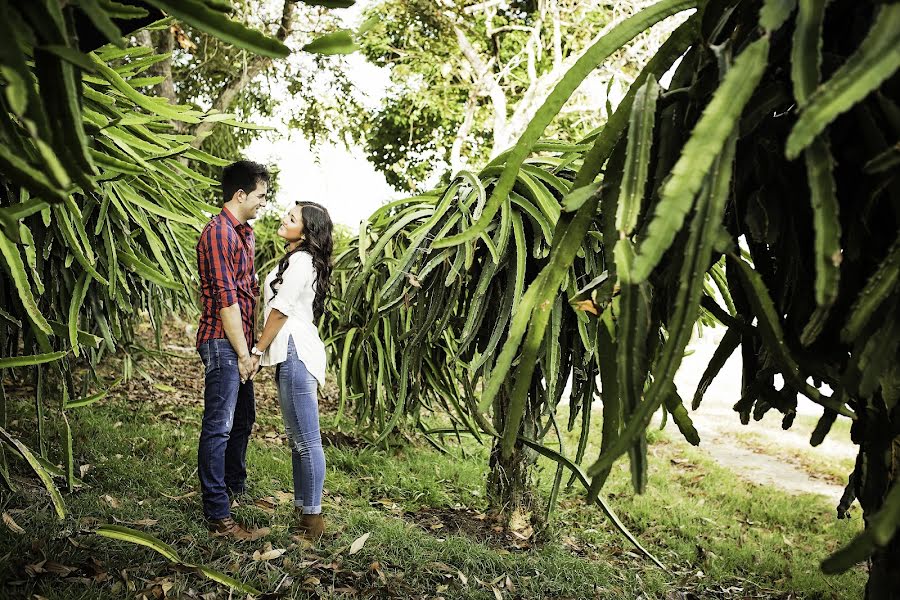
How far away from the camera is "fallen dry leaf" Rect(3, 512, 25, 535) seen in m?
1.93

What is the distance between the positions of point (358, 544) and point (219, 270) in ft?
3.83

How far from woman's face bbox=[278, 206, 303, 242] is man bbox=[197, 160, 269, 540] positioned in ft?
0.49

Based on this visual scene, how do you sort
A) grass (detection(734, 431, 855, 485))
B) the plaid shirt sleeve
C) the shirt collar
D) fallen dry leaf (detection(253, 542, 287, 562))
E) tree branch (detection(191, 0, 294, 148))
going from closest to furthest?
fallen dry leaf (detection(253, 542, 287, 562)) → the plaid shirt sleeve → the shirt collar → grass (detection(734, 431, 855, 485)) → tree branch (detection(191, 0, 294, 148))

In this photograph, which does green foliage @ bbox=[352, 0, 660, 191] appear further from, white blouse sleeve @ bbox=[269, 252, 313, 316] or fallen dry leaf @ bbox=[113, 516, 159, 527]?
fallen dry leaf @ bbox=[113, 516, 159, 527]

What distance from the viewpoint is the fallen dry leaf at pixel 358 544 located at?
93.5 inches

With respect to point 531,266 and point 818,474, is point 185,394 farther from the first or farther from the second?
point 818,474

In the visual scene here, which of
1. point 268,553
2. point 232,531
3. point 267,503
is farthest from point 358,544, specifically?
point 267,503

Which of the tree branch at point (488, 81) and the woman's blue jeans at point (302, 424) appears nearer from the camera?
the woman's blue jeans at point (302, 424)

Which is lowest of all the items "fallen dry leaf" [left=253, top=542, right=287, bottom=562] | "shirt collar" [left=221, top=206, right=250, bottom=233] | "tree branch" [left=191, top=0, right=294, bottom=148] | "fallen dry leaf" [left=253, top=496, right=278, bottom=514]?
"fallen dry leaf" [left=253, top=496, right=278, bottom=514]

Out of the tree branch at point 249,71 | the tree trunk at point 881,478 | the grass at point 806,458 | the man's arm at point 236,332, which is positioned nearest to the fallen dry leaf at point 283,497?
the man's arm at point 236,332

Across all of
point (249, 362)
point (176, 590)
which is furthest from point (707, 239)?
point (249, 362)

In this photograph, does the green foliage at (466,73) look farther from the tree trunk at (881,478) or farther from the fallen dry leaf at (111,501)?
→ the tree trunk at (881,478)

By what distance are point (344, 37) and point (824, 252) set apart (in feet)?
1.76

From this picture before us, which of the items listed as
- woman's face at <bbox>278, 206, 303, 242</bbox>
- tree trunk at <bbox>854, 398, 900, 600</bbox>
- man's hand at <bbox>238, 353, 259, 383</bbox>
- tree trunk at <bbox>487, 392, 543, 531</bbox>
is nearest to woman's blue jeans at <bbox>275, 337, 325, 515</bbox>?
man's hand at <bbox>238, 353, 259, 383</bbox>
